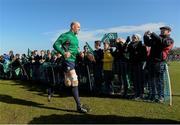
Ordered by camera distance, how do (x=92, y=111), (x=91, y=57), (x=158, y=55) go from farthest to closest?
(x=91, y=57) → (x=158, y=55) → (x=92, y=111)

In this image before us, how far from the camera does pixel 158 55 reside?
11711 millimetres

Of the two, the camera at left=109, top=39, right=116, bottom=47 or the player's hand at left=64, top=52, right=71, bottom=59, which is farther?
the camera at left=109, top=39, right=116, bottom=47

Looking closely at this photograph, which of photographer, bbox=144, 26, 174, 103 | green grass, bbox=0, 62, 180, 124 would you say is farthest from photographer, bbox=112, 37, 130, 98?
photographer, bbox=144, 26, 174, 103

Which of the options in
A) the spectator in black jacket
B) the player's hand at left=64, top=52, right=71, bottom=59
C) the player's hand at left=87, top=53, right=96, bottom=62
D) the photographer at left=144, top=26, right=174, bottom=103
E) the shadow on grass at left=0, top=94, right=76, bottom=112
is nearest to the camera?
the player's hand at left=64, top=52, right=71, bottom=59

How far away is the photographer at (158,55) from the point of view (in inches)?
452

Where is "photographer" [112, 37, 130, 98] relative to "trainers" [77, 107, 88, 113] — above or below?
above

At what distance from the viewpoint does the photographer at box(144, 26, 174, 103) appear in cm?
1149

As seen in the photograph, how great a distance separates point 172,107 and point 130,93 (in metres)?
2.38

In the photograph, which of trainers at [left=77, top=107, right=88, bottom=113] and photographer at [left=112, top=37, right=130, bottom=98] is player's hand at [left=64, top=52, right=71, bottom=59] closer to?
trainers at [left=77, top=107, right=88, bottom=113]

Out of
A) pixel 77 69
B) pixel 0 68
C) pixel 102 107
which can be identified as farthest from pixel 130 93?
pixel 0 68

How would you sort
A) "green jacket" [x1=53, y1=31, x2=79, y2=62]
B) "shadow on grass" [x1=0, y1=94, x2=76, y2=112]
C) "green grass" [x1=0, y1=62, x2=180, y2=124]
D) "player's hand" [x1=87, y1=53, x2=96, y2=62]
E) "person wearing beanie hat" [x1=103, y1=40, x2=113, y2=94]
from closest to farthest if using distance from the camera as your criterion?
"green grass" [x1=0, y1=62, x2=180, y2=124] → "green jacket" [x1=53, y1=31, x2=79, y2=62] → "shadow on grass" [x1=0, y1=94, x2=76, y2=112] → "person wearing beanie hat" [x1=103, y1=40, x2=113, y2=94] → "player's hand" [x1=87, y1=53, x2=96, y2=62]

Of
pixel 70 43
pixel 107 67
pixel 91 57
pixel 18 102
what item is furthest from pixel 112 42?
pixel 18 102

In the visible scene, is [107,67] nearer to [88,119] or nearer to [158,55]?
[158,55]

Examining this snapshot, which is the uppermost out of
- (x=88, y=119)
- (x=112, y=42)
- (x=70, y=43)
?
(x=112, y=42)
